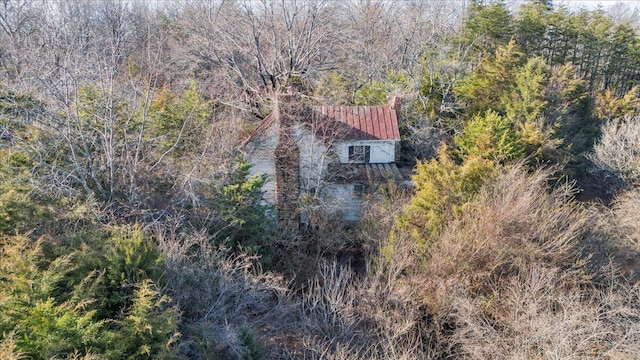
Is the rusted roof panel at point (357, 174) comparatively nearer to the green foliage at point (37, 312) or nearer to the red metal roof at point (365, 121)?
the red metal roof at point (365, 121)

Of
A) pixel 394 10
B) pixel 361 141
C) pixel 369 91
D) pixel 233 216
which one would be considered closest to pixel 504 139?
pixel 361 141


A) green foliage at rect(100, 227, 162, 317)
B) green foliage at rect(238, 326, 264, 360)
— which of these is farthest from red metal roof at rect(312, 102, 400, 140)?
green foliage at rect(238, 326, 264, 360)

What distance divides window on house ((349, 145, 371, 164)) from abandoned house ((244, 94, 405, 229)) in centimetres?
69

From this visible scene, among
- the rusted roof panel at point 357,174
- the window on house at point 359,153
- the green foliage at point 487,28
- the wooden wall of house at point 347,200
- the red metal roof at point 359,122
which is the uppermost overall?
the green foliage at point 487,28

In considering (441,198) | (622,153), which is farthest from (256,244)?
(622,153)

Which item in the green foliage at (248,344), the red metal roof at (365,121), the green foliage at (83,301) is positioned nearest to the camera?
the green foliage at (83,301)

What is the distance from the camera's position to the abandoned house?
58.5ft

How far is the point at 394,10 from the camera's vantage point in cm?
4141

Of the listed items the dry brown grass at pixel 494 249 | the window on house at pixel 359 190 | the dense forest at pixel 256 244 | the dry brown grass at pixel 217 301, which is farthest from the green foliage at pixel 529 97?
the dry brown grass at pixel 217 301

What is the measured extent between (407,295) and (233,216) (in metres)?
6.30

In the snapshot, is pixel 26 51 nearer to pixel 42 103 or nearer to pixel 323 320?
pixel 42 103

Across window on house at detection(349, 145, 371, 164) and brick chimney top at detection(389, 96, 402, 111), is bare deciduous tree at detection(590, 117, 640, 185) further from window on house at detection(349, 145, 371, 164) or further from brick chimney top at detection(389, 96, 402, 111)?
window on house at detection(349, 145, 371, 164)

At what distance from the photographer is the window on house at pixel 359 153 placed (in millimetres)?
20047

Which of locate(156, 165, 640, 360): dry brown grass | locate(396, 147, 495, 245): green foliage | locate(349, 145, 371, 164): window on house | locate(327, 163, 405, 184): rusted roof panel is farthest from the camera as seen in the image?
locate(349, 145, 371, 164): window on house
